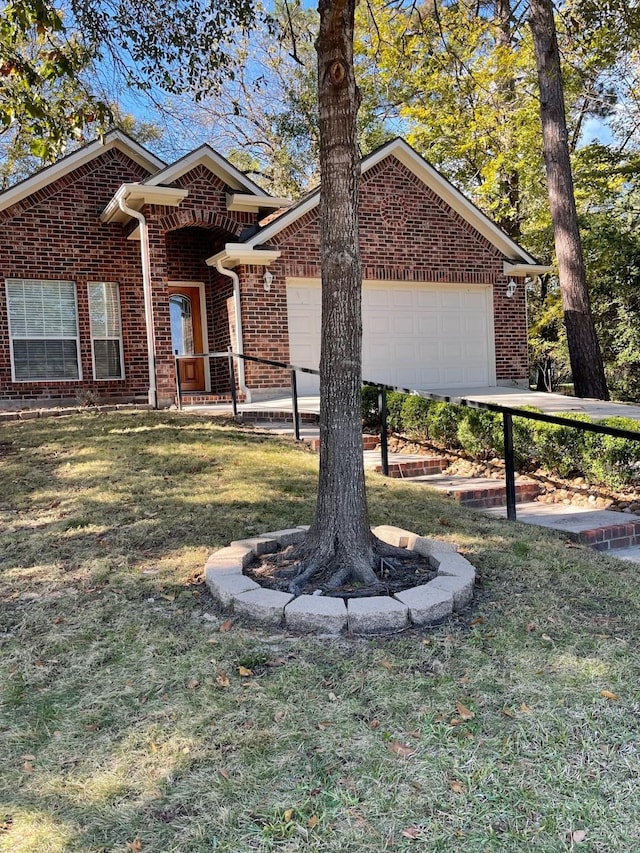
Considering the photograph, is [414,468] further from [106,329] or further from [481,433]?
[106,329]

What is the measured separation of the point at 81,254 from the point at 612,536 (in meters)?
10.5

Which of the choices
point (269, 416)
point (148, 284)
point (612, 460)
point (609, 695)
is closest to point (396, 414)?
point (269, 416)

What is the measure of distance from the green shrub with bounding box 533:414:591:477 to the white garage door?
591cm

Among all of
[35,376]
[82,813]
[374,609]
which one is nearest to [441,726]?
[374,609]

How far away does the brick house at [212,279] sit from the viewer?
11758mm

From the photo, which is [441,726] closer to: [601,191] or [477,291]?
[477,291]

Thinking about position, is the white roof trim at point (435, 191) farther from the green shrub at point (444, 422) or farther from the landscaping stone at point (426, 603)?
the landscaping stone at point (426, 603)

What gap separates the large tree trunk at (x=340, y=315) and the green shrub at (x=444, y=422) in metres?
4.65

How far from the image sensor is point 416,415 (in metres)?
9.22

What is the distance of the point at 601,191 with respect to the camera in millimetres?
18156

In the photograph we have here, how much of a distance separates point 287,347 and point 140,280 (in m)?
3.20

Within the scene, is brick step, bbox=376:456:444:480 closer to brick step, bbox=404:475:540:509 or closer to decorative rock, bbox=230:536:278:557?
brick step, bbox=404:475:540:509

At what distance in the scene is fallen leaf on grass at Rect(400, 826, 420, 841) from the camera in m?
2.05

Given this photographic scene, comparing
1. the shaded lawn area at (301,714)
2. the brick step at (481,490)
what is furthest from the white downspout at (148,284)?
the shaded lawn area at (301,714)
